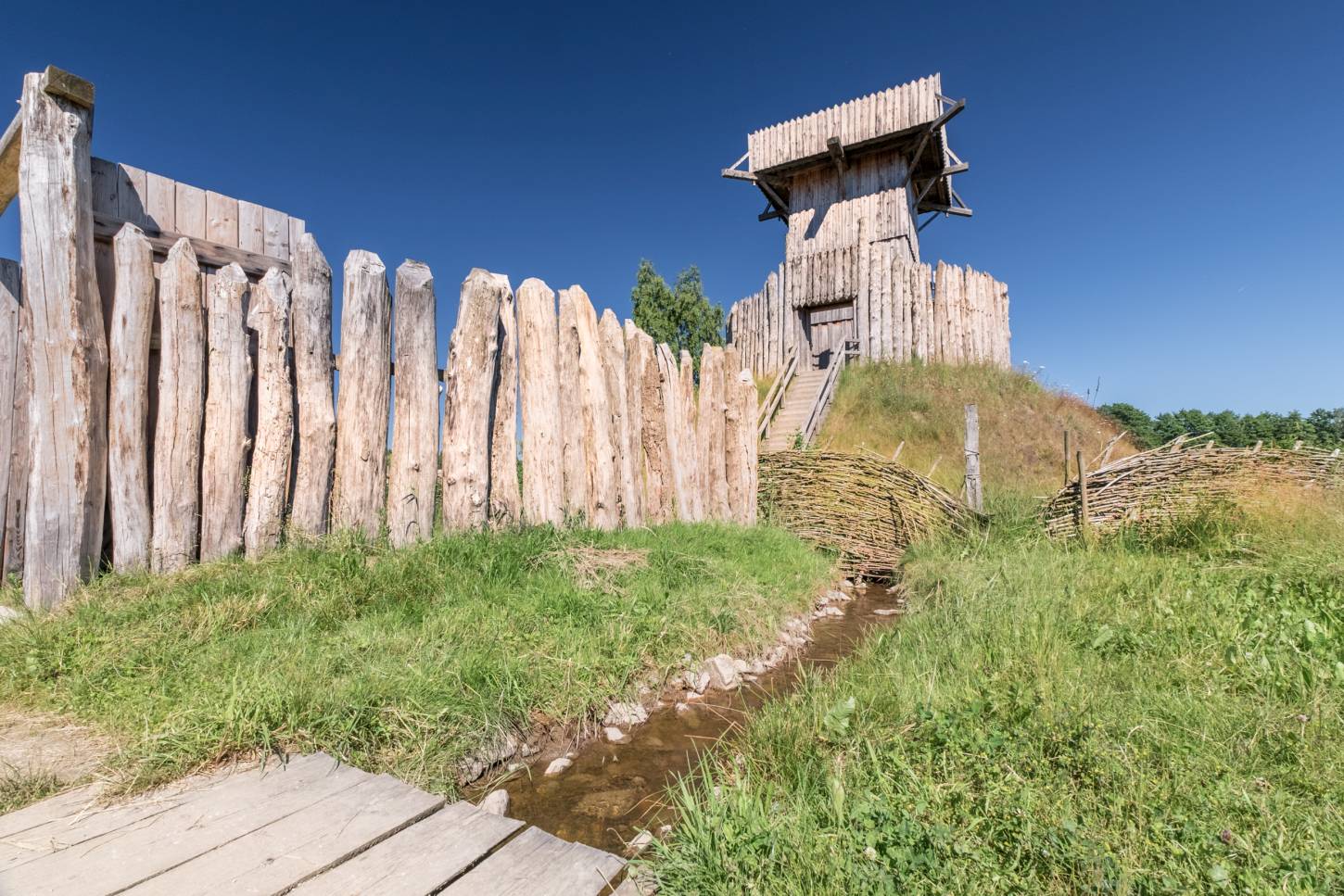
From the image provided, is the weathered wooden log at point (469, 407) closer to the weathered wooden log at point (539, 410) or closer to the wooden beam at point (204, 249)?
the weathered wooden log at point (539, 410)

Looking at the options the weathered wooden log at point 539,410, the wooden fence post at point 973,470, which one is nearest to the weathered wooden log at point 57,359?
the weathered wooden log at point 539,410

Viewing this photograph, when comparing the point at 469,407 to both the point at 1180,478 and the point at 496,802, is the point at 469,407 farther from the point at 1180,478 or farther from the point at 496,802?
the point at 1180,478

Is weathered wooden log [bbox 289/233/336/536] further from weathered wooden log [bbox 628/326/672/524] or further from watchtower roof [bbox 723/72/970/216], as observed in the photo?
watchtower roof [bbox 723/72/970/216]

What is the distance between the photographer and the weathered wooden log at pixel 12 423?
12.8 feet

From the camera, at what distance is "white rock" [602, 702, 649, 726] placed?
11.0 ft

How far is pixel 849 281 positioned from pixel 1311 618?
1291cm

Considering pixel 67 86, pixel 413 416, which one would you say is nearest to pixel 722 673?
pixel 413 416

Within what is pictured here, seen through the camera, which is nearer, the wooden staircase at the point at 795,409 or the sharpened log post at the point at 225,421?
the sharpened log post at the point at 225,421

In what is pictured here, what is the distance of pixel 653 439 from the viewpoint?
6758mm

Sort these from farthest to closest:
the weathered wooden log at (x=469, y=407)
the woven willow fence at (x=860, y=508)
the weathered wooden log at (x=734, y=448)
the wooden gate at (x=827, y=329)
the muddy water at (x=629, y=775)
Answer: the wooden gate at (x=827, y=329) < the weathered wooden log at (x=734, y=448) < the woven willow fence at (x=860, y=508) < the weathered wooden log at (x=469, y=407) < the muddy water at (x=629, y=775)

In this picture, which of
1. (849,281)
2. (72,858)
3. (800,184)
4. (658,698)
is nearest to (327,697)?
(72,858)

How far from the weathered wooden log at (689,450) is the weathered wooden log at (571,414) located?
5.10ft

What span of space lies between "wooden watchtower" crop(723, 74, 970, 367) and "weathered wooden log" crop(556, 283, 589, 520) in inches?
424

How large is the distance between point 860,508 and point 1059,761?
5512 mm
